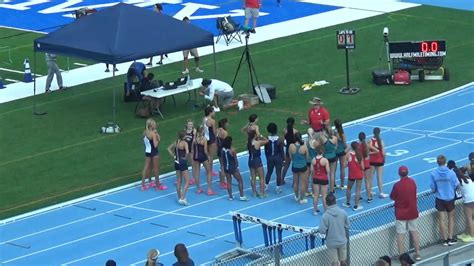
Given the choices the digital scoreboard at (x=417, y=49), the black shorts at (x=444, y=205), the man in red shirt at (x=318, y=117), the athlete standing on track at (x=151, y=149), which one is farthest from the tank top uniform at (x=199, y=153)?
the digital scoreboard at (x=417, y=49)

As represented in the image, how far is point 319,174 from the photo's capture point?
23625 mm

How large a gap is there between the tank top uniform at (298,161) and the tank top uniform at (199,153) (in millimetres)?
1792

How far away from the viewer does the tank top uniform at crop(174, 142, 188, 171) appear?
2461 centimetres

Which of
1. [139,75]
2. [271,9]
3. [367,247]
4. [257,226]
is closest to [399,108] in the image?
[139,75]

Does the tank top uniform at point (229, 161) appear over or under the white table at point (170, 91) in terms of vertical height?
under

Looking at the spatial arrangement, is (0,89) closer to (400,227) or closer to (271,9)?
(271,9)

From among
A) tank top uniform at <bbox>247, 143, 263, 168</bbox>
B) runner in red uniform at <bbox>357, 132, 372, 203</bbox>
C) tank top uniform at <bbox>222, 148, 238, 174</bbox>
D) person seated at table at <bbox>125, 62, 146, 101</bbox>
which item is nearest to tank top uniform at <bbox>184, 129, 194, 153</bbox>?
tank top uniform at <bbox>222, 148, 238, 174</bbox>

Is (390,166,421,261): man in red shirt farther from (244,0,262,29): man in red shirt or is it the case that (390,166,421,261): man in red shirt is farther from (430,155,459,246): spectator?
(244,0,262,29): man in red shirt

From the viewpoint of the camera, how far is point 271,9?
144 feet

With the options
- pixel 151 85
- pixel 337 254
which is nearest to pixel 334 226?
pixel 337 254

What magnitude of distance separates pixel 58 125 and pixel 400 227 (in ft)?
38.5

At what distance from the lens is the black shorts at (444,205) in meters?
21.8

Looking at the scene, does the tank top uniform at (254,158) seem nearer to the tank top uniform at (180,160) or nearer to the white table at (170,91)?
the tank top uniform at (180,160)

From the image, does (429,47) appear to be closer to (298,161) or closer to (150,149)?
(298,161)
